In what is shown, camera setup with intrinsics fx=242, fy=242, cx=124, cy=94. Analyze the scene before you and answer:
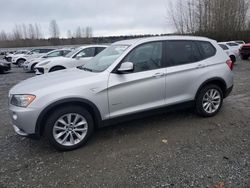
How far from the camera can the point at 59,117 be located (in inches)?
146

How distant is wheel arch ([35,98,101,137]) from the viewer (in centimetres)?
357

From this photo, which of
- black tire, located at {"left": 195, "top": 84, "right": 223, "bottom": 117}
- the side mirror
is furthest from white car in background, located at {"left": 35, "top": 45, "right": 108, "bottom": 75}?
the side mirror

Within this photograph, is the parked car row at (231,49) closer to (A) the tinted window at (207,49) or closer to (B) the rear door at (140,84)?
(A) the tinted window at (207,49)

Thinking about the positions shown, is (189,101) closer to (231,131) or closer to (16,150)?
(231,131)

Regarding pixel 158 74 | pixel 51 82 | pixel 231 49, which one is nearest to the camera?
pixel 51 82

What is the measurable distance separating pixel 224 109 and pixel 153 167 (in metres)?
3.04

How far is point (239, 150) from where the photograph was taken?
12.1 ft

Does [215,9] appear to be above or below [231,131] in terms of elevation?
above

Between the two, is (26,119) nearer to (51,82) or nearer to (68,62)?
(51,82)

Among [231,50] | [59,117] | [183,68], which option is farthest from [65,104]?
[231,50]

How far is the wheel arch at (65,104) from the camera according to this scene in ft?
11.7

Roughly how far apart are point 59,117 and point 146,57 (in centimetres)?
186

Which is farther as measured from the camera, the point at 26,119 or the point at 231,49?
the point at 231,49

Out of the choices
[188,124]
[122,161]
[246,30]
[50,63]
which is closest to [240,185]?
[122,161]
